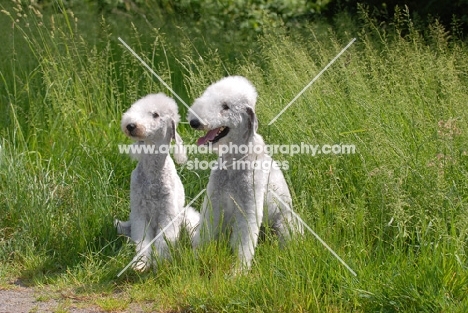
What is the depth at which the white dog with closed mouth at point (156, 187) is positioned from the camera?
16.2 feet

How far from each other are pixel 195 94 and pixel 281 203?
1813 mm

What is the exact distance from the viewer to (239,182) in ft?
15.7

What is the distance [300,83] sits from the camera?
6.18 m

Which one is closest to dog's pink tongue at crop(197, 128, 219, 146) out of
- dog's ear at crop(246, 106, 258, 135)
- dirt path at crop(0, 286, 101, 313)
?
dog's ear at crop(246, 106, 258, 135)

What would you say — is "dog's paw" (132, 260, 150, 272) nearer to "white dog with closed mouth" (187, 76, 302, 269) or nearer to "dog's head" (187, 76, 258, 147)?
"white dog with closed mouth" (187, 76, 302, 269)

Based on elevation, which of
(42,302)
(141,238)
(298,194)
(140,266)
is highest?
(298,194)

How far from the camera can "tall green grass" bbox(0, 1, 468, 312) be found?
4.27 metres

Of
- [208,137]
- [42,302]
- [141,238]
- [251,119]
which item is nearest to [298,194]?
[251,119]

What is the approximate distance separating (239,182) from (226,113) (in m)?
0.47

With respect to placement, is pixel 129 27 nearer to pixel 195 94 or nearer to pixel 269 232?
pixel 195 94

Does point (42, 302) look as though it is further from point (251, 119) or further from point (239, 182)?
point (251, 119)

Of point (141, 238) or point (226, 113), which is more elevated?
point (226, 113)

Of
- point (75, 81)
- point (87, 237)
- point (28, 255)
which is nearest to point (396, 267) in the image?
point (87, 237)

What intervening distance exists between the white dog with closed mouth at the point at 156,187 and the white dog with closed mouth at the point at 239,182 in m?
0.25
